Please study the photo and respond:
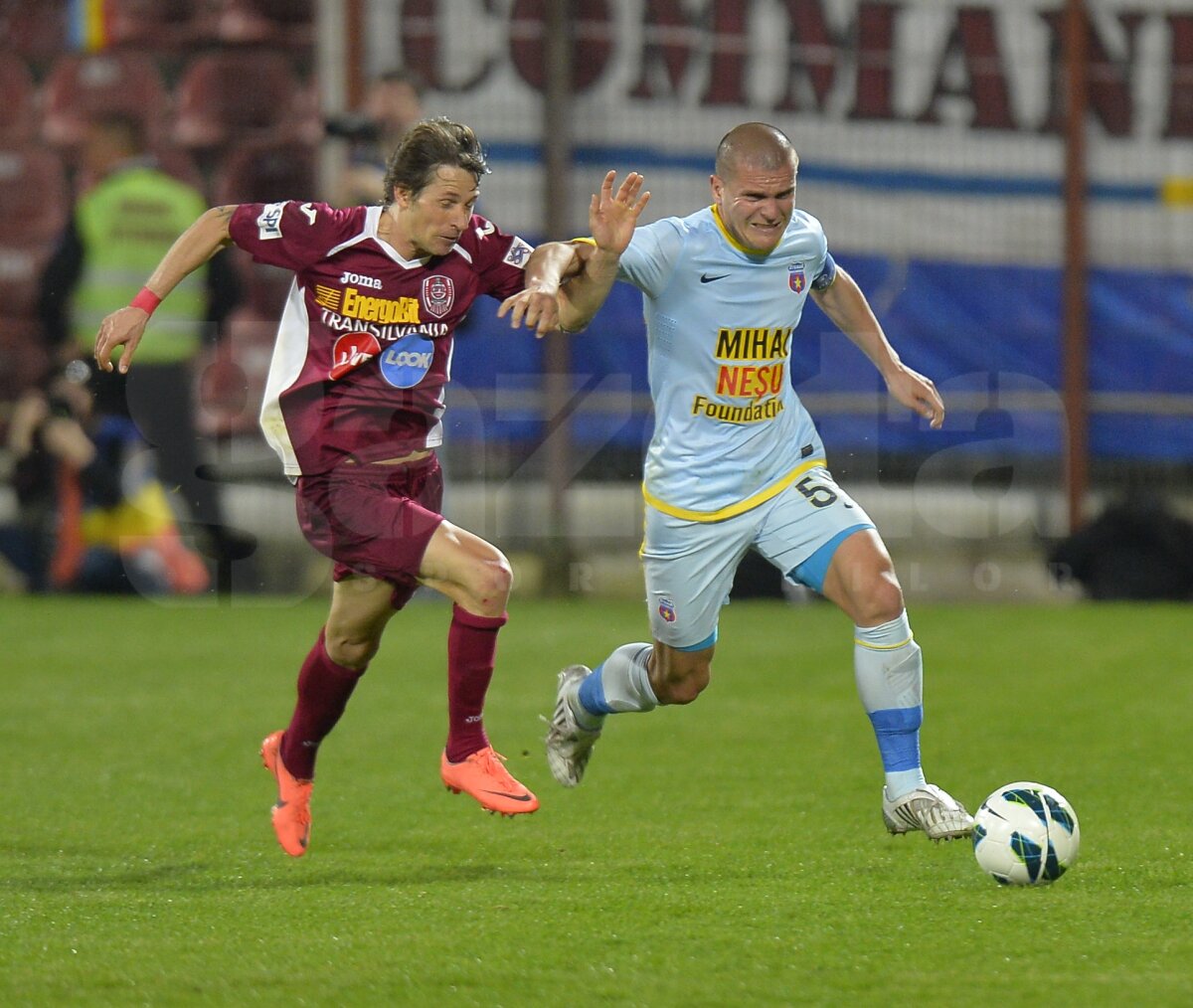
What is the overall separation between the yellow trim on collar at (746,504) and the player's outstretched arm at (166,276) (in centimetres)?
149

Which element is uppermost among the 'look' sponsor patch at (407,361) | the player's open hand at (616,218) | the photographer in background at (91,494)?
the player's open hand at (616,218)

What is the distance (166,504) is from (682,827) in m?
7.44

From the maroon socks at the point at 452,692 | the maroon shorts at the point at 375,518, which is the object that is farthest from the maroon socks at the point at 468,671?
the maroon shorts at the point at 375,518

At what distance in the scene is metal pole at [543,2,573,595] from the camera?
43.2ft

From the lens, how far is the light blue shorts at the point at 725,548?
5.63 m

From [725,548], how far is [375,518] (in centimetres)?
101

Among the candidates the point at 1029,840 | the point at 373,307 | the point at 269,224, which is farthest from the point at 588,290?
the point at 1029,840

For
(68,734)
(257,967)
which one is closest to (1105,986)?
(257,967)

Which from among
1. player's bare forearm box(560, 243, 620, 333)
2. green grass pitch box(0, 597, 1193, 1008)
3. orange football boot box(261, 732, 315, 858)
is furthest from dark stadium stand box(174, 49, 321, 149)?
player's bare forearm box(560, 243, 620, 333)

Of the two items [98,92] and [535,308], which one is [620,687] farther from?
[98,92]

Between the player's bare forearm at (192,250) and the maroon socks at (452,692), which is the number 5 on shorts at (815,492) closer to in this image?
the maroon socks at (452,692)

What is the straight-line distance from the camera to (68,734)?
26.0 ft

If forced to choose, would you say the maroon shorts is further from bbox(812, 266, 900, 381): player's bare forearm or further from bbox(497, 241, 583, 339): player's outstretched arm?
bbox(812, 266, 900, 381): player's bare forearm

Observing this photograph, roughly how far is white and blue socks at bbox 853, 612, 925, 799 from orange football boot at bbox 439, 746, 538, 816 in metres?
0.95
